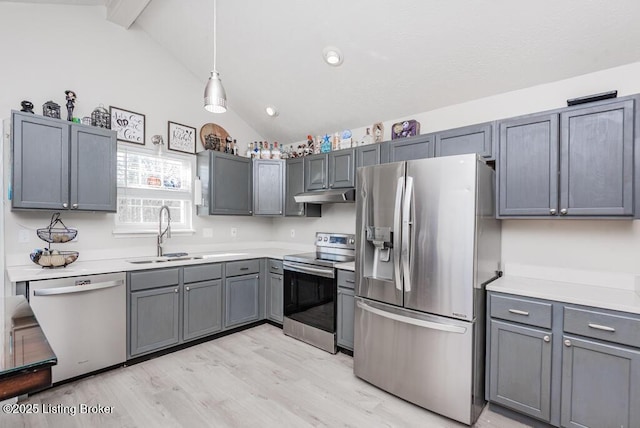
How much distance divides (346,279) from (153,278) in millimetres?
1844

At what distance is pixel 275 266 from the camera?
375 cm

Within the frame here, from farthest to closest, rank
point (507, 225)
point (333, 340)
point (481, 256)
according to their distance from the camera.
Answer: point (333, 340)
point (507, 225)
point (481, 256)

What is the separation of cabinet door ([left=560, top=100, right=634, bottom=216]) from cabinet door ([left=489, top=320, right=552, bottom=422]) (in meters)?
0.90

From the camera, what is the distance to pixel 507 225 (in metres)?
2.61

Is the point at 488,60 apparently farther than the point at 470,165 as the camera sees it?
Yes

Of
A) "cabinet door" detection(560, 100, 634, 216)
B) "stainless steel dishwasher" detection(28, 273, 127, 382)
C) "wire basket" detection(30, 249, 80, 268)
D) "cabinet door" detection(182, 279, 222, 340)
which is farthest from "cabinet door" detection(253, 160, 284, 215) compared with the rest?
"cabinet door" detection(560, 100, 634, 216)

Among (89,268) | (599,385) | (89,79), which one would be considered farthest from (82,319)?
(599,385)

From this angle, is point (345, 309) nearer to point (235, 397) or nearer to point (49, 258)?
point (235, 397)

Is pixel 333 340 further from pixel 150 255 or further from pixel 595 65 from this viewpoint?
pixel 595 65

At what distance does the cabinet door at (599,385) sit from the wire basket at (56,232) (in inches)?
151

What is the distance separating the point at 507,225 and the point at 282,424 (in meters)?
2.35

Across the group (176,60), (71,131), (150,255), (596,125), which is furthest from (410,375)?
(176,60)

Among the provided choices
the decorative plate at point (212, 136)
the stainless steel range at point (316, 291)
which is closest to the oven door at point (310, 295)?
the stainless steel range at point (316, 291)

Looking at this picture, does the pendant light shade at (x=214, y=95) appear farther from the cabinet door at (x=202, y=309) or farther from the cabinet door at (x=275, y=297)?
the cabinet door at (x=275, y=297)
